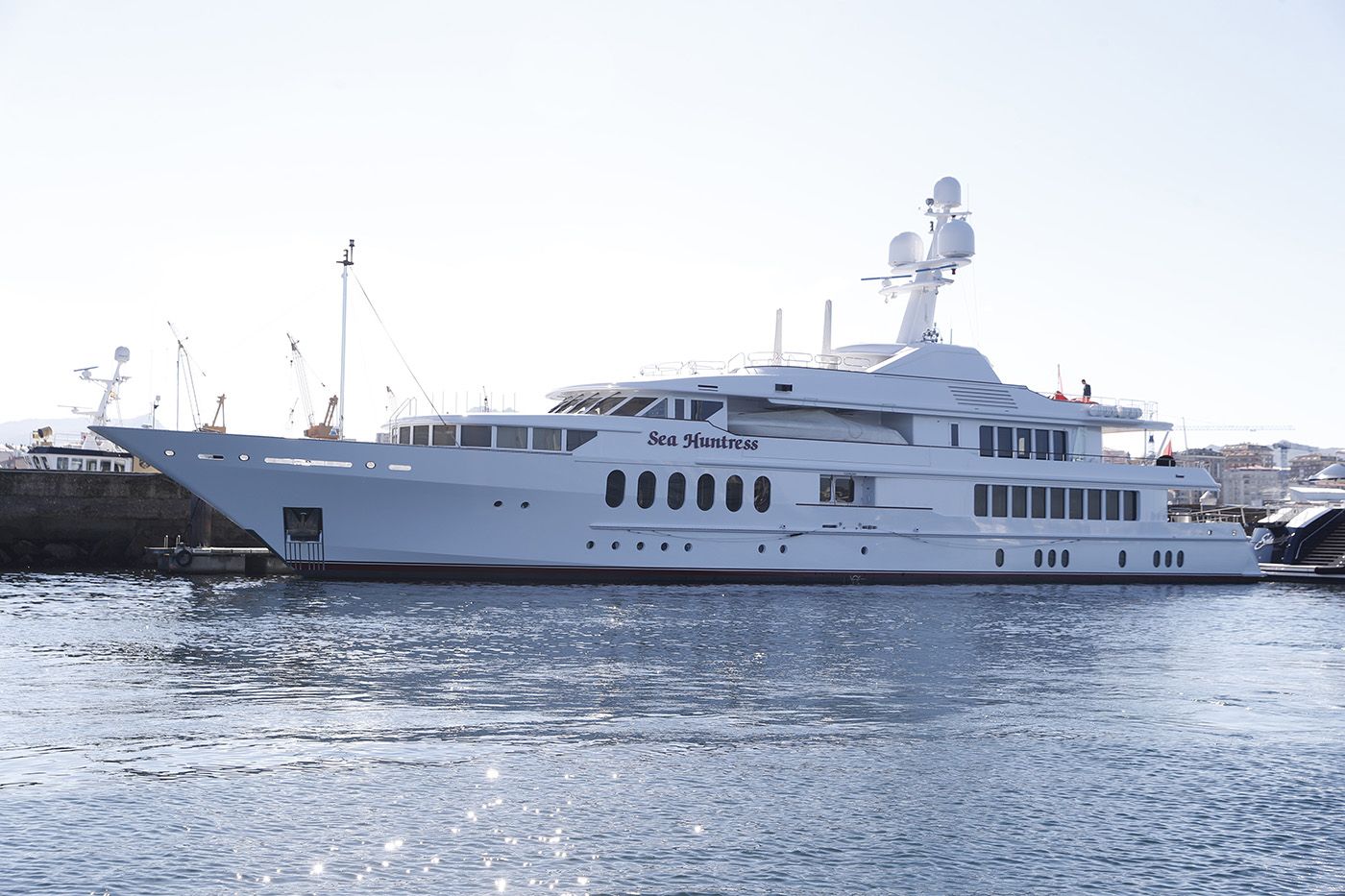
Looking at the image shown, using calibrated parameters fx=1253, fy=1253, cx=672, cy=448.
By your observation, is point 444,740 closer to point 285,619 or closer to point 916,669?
point 916,669

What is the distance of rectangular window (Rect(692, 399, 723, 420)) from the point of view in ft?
112

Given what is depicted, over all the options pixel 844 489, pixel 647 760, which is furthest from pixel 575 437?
pixel 647 760

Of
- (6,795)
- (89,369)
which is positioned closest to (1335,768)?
(6,795)

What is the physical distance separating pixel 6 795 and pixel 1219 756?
1228 centimetres

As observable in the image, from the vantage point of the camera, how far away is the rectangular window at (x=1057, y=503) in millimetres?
39812

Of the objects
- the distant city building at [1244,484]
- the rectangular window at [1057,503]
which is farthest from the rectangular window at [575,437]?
the distant city building at [1244,484]

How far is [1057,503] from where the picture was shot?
39.9 metres

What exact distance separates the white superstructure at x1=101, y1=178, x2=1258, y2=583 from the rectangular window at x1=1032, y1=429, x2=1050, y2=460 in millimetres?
90

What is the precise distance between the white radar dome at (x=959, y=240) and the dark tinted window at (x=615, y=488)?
15172 millimetres

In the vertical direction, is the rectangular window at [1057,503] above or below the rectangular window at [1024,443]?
below

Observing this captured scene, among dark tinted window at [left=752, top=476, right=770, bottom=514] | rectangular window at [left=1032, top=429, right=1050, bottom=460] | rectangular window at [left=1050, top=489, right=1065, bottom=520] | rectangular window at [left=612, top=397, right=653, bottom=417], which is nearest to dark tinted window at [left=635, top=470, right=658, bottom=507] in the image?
rectangular window at [left=612, top=397, right=653, bottom=417]

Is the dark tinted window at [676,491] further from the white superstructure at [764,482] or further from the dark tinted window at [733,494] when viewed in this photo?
the dark tinted window at [733,494]

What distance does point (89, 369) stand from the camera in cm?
6119

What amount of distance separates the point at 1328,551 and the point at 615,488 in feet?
114
